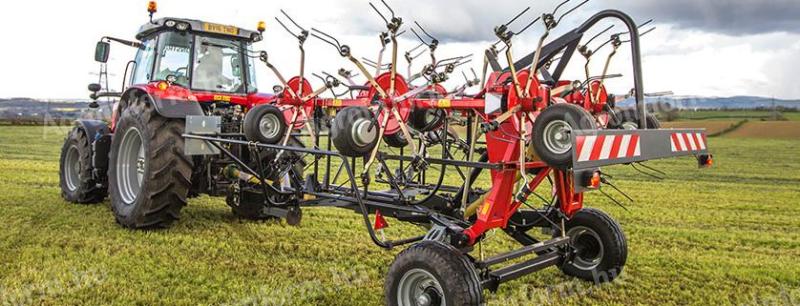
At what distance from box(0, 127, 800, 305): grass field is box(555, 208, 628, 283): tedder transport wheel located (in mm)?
116

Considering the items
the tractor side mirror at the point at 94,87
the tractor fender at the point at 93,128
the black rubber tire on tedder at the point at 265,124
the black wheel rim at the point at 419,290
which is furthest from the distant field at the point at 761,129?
the black wheel rim at the point at 419,290

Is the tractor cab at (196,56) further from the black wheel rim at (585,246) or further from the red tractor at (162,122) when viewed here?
the black wheel rim at (585,246)

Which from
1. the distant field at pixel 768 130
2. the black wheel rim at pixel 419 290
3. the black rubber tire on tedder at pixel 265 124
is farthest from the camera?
the distant field at pixel 768 130

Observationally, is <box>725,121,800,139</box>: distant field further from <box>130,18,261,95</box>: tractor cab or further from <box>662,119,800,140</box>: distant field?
<box>130,18,261,95</box>: tractor cab

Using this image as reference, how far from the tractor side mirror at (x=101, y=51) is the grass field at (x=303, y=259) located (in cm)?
186

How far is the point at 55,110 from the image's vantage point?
79.7ft

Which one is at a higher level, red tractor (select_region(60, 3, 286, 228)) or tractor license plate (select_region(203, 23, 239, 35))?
tractor license plate (select_region(203, 23, 239, 35))

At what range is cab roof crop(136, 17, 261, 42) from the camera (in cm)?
723

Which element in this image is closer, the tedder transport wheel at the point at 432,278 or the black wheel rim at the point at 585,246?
the tedder transport wheel at the point at 432,278

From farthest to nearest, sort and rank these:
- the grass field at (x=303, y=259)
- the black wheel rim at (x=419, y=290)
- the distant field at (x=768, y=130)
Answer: the distant field at (x=768, y=130) < the grass field at (x=303, y=259) < the black wheel rim at (x=419, y=290)

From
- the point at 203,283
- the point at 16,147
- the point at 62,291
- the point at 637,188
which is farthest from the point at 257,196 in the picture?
the point at 16,147

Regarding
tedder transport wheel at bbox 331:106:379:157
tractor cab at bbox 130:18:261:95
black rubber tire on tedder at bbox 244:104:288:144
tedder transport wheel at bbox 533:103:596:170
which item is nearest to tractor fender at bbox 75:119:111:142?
tractor cab at bbox 130:18:261:95

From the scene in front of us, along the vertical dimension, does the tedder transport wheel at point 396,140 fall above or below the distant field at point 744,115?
below

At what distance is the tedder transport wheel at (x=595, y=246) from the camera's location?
16.4 ft
